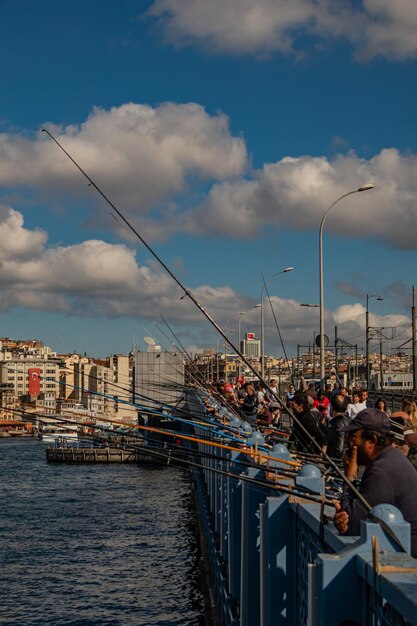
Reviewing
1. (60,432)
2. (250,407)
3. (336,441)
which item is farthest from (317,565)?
(60,432)

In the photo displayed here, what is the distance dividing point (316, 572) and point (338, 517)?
391mm

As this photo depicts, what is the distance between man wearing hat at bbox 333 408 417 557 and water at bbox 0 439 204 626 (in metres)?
15.4

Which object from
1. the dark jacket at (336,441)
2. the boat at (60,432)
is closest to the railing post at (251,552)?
the boat at (60,432)

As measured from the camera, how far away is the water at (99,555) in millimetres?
21453

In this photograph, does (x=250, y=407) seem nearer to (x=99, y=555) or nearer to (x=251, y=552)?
(x=251, y=552)

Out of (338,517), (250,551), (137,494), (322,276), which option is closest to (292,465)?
(250,551)

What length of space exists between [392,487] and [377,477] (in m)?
0.07

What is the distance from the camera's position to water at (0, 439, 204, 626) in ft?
70.4

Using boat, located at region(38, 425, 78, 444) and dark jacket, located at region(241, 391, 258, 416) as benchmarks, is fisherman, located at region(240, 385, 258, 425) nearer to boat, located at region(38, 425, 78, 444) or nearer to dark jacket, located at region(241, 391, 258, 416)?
dark jacket, located at region(241, 391, 258, 416)

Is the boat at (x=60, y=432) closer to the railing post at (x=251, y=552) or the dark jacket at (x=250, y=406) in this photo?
the railing post at (x=251, y=552)

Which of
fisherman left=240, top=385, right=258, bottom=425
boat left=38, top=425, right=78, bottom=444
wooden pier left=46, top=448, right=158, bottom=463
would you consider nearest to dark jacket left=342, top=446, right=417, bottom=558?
boat left=38, top=425, right=78, bottom=444

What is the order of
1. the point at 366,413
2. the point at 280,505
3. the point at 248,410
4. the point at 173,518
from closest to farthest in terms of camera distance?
the point at 366,413
the point at 280,505
the point at 248,410
the point at 173,518

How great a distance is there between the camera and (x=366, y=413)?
4301 mm

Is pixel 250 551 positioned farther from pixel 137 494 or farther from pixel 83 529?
pixel 137 494
